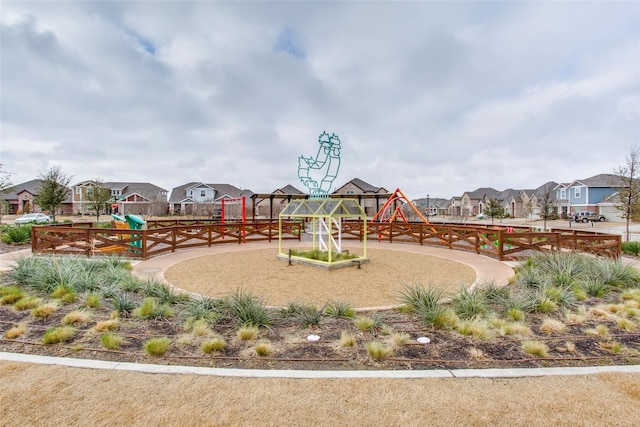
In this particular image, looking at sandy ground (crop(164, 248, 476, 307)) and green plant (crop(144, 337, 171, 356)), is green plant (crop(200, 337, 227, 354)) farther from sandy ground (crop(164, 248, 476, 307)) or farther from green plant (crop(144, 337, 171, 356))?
sandy ground (crop(164, 248, 476, 307))

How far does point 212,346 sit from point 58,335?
2.08 metres

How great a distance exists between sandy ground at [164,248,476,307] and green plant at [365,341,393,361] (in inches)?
86.7

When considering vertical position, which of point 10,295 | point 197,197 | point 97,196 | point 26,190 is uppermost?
point 26,190

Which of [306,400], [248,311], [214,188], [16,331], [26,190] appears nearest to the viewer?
[306,400]

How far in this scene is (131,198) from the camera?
54.0m

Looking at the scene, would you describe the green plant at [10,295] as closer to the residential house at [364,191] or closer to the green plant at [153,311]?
the green plant at [153,311]

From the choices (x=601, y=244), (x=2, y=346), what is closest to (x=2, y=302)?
(x=2, y=346)

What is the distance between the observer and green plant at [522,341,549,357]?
4008mm

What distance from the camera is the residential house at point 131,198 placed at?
4972cm

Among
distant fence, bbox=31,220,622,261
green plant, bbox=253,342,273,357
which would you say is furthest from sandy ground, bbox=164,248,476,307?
green plant, bbox=253,342,273,357

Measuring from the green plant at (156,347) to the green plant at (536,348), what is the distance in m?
4.35

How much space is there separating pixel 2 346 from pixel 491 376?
580 cm

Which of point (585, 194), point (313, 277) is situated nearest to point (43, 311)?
point (313, 277)

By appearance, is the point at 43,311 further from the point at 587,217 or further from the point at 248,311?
the point at 587,217
